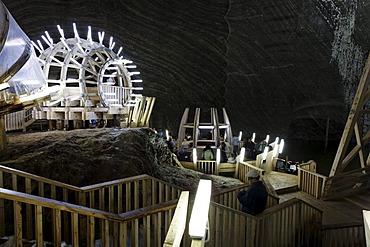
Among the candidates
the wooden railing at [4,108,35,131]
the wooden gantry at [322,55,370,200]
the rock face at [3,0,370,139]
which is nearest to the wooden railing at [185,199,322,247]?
the wooden gantry at [322,55,370,200]

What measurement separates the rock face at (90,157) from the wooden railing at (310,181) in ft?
9.05

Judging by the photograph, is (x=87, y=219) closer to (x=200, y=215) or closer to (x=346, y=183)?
(x=200, y=215)

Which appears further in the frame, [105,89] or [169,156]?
[105,89]

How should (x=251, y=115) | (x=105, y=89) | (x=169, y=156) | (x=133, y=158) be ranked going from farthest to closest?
(x=251, y=115) → (x=105, y=89) → (x=169, y=156) → (x=133, y=158)

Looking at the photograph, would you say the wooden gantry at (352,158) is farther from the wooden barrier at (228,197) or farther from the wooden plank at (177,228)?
the wooden plank at (177,228)

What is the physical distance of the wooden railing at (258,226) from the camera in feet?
15.8

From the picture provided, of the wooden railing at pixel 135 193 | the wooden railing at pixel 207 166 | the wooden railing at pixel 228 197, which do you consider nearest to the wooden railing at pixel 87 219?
the wooden railing at pixel 135 193

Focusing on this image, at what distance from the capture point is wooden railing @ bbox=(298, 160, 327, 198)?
32.5 ft

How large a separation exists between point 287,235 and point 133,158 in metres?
3.98

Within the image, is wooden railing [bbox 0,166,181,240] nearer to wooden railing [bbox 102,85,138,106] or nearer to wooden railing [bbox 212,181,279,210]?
wooden railing [bbox 212,181,279,210]

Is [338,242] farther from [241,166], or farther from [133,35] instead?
[133,35]

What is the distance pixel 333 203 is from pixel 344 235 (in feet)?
11.0

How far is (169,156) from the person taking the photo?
11047 millimetres

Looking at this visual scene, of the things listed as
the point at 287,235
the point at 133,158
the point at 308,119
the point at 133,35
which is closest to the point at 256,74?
the point at 308,119
